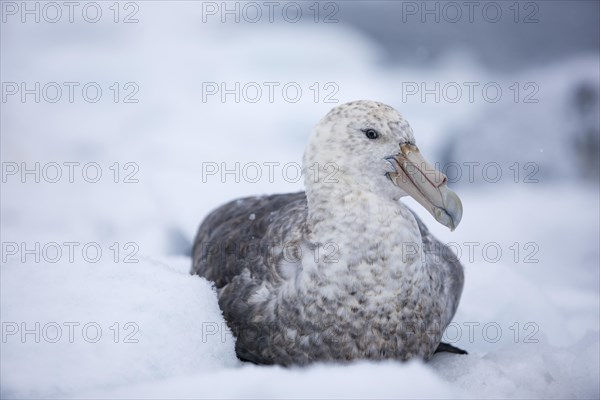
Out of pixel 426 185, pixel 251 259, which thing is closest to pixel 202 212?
pixel 251 259

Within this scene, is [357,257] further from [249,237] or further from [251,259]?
[249,237]

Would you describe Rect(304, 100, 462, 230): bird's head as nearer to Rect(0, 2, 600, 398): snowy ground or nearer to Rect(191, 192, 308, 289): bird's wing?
Rect(191, 192, 308, 289): bird's wing

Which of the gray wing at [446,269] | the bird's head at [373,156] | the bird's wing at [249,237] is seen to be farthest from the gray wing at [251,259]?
the gray wing at [446,269]

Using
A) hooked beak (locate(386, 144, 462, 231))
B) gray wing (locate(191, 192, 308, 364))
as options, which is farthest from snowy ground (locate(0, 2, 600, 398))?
hooked beak (locate(386, 144, 462, 231))

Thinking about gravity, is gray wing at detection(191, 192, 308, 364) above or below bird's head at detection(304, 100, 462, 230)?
below

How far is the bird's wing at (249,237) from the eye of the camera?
112 inches

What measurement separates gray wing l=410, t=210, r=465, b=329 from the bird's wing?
1.84ft

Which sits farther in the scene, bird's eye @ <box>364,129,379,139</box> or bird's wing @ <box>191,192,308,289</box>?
bird's wing @ <box>191,192,308,289</box>

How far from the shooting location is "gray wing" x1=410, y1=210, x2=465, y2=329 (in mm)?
2936

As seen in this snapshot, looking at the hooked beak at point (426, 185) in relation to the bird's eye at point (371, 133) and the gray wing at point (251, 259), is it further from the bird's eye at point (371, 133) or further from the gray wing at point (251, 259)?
the gray wing at point (251, 259)

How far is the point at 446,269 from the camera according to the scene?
308 cm

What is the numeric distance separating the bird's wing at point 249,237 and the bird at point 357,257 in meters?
0.07

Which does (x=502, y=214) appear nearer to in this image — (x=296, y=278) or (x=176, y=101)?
(x=296, y=278)

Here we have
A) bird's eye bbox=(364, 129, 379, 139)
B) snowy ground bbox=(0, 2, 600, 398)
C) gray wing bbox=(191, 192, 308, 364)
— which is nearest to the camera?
snowy ground bbox=(0, 2, 600, 398)
